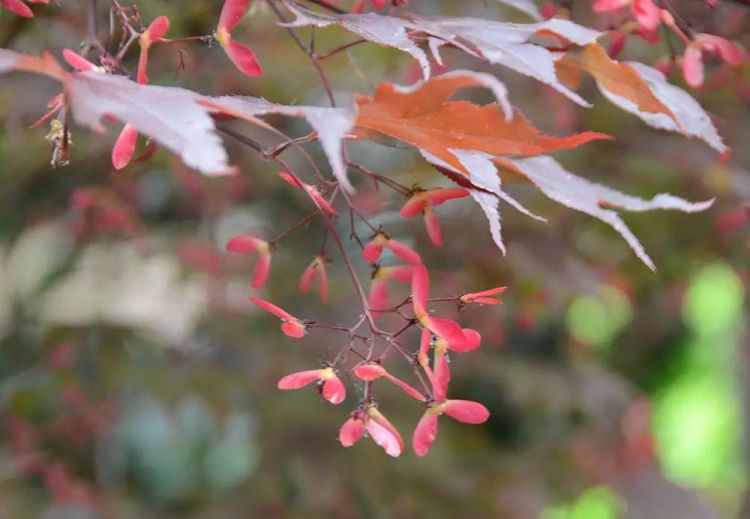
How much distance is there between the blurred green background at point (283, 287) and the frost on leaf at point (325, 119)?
1.98 feet

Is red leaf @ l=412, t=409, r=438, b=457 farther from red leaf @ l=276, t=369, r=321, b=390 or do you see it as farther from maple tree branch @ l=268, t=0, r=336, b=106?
maple tree branch @ l=268, t=0, r=336, b=106

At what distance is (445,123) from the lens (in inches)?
18.8

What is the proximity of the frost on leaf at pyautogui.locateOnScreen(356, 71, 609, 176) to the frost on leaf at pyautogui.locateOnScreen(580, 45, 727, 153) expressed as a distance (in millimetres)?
69

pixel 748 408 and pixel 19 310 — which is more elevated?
pixel 19 310

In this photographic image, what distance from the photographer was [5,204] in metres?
1.34

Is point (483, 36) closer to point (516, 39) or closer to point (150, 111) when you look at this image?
point (516, 39)

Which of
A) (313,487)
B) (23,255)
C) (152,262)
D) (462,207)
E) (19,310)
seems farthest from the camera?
(23,255)

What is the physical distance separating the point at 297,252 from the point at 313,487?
A: 16.7 inches

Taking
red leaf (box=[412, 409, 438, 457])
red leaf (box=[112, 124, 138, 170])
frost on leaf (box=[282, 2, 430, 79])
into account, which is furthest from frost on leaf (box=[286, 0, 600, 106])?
red leaf (box=[412, 409, 438, 457])

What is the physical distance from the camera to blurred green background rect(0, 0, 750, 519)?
1293 millimetres

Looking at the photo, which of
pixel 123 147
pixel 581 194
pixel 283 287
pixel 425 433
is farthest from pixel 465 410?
pixel 283 287

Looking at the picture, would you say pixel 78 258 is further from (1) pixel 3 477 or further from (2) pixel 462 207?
(2) pixel 462 207

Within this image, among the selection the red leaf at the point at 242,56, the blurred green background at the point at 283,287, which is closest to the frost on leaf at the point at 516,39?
the red leaf at the point at 242,56

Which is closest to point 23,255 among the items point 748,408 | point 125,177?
point 125,177
